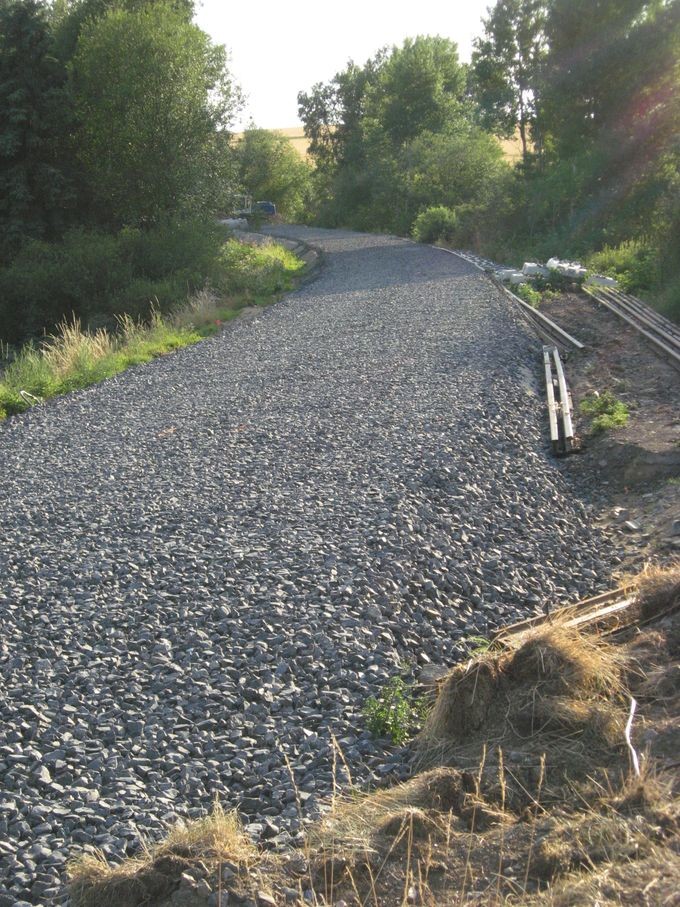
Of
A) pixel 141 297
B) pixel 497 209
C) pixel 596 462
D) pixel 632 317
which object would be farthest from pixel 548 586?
pixel 497 209

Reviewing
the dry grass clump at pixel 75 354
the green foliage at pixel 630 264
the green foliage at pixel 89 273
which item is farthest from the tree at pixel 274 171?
the dry grass clump at pixel 75 354

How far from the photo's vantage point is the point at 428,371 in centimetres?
1229

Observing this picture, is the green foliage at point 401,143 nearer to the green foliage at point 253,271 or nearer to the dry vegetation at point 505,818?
the green foliage at point 253,271

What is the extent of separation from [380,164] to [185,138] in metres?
29.8

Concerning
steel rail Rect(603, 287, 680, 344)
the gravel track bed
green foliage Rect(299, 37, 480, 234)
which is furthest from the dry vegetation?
green foliage Rect(299, 37, 480, 234)

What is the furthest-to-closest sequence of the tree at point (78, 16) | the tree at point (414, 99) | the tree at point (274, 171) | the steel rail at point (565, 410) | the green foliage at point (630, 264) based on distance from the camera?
the tree at point (274, 171), the tree at point (414, 99), the tree at point (78, 16), the green foliage at point (630, 264), the steel rail at point (565, 410)

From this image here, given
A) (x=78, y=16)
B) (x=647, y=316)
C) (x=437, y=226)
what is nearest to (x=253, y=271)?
(x=78, y=16)

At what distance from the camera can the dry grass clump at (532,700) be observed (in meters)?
3.89

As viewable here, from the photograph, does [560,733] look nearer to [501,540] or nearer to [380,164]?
[501,540]

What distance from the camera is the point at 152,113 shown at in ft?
91.1

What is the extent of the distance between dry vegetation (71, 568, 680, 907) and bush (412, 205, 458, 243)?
117ft

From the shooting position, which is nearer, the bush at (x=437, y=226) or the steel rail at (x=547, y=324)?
the steel rail at (x=547, y=324)

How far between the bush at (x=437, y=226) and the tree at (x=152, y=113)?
12.3m

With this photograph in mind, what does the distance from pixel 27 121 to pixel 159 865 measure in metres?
29.4
